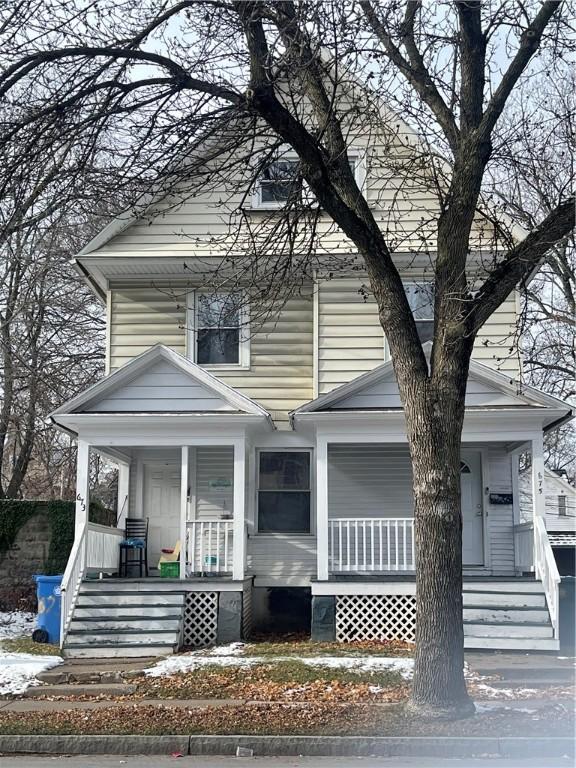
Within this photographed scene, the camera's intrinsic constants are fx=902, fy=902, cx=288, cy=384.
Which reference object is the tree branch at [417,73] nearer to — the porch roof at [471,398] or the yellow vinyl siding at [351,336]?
the porch roof at [471,398]

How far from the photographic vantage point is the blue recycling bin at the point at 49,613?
548 inches

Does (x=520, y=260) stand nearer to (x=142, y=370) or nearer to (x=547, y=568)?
(x=547, y=568)

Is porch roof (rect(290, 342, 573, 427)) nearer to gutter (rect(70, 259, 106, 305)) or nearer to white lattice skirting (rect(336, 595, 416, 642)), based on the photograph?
white lattice skirting (rect(336, 595, 416, 642))

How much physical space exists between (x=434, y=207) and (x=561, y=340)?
39.8ft

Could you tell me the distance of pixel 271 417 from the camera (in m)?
15.3

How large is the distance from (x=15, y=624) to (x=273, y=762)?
31.7 feet

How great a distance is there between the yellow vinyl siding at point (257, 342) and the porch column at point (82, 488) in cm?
221

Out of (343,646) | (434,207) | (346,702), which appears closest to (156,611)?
(343,646)

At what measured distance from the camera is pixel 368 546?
15.2 meters

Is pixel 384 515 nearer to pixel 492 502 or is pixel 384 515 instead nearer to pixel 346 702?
pixel 492 502

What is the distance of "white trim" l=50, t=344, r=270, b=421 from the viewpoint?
1404cm

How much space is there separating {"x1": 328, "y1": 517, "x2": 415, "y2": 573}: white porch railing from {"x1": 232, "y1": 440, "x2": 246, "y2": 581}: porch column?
4.57ft

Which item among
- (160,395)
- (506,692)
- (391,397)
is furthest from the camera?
(160,395)

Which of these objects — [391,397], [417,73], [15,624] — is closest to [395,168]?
[417,73]
